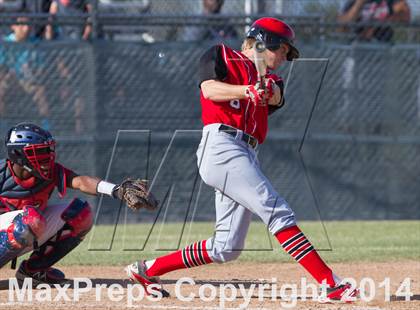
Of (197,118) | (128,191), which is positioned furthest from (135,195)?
(197,118)

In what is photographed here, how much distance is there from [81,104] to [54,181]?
4.88m

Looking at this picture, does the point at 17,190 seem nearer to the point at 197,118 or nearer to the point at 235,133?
the point at 235,133

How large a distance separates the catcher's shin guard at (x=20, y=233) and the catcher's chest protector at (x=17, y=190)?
0.28 metres

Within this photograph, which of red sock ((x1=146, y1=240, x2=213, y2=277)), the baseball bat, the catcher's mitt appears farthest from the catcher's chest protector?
the baseball bat

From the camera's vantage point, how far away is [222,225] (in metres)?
5.68

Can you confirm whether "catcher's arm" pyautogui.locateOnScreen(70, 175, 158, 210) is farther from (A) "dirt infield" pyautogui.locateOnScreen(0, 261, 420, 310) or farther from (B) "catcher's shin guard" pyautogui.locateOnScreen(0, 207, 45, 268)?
(A) "dirt infield" pyautogui.locateOnScreen(0, 261, 420, 310)

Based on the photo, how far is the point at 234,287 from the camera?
6457 mm

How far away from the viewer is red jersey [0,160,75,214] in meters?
6.24

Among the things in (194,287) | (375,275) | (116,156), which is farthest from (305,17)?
(194,287)

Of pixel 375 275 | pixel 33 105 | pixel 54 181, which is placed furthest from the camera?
pixel 33 105

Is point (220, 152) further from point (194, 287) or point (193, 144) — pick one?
point (193, 144)

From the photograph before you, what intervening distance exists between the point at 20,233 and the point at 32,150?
561 mm

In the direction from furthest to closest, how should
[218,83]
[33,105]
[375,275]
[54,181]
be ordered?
1. [33,105]
2. [375,275]
3. [54,181]
4. [218,83]

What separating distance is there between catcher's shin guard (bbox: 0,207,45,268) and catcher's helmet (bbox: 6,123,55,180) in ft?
0.95
